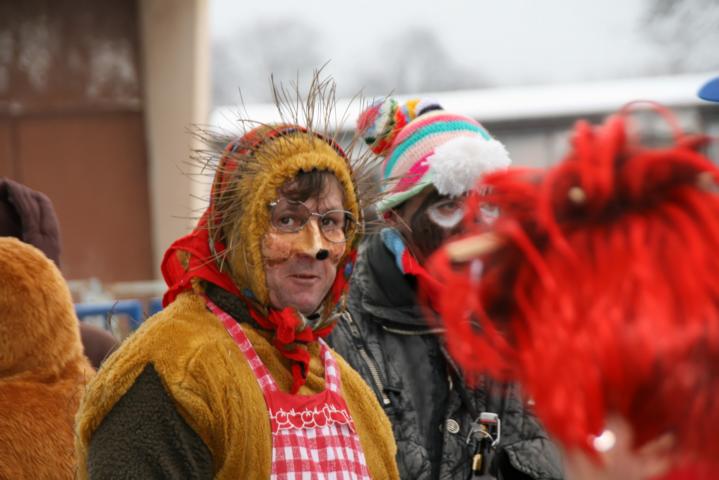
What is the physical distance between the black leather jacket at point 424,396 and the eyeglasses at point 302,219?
25.3 inches

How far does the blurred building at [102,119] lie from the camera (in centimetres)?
1141

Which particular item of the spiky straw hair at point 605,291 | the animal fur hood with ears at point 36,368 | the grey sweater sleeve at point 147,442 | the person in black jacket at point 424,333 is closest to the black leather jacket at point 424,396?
the person in black jacket at point 424,333

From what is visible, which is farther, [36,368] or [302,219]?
[36,368]

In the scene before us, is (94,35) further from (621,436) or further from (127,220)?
(621,436)

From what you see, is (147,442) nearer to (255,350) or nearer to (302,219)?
(255,350)

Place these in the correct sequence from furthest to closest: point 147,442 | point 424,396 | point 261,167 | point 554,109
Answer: point 554,109 < point 424,396 < point 261,167 < point 147,442

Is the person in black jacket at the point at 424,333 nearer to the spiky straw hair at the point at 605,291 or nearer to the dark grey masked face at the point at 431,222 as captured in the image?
the dark grey masked face at the point at 431,222

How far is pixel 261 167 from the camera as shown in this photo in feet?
9.53

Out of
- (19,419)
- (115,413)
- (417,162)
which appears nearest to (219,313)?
(115,413)

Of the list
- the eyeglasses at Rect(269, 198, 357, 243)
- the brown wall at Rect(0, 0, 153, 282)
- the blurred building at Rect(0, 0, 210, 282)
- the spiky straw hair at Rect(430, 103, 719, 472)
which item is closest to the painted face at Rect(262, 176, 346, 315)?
the eyeglasses at Rect(269, 198, 357, 243)

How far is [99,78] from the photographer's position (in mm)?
11789

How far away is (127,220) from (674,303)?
10.9 metres

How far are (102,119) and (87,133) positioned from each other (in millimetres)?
268

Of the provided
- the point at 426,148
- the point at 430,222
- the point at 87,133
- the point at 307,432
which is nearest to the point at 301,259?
the point at 307,432
